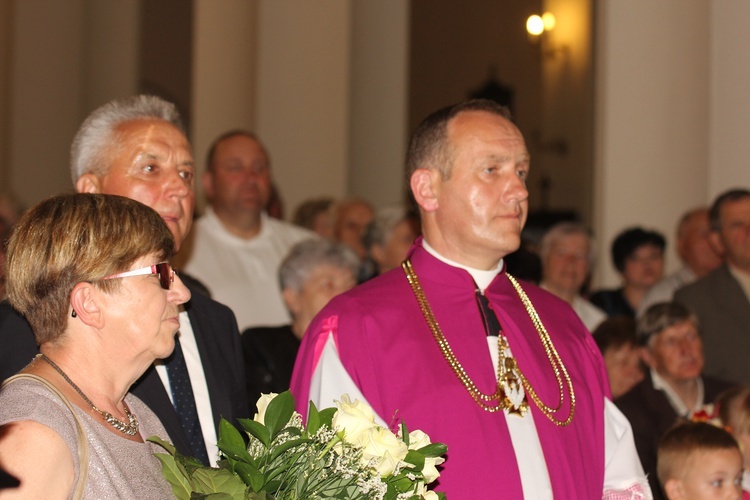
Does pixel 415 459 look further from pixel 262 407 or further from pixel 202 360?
pixel 202 360

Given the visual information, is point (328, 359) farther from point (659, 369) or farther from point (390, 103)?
point (390, 103)

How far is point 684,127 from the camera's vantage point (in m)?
7.79

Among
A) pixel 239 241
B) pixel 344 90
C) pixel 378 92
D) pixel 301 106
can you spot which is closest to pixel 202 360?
pixel 239 241

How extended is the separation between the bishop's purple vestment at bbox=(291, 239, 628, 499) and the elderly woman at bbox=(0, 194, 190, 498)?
87 centimetres

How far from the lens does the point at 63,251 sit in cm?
253

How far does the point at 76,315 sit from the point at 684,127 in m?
6.06

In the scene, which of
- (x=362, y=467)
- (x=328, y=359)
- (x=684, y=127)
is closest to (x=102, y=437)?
(x=362, y=467)

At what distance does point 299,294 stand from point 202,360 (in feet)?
6.20

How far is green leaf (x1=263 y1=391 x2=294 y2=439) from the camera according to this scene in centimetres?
251

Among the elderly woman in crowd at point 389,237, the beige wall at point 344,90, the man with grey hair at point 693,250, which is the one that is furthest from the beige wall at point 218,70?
the man with grey hair at point 693,250

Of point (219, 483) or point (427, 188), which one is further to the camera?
point (427, 188)

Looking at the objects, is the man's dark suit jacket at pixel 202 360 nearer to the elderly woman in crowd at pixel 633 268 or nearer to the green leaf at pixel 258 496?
the green leaf at pixel 258 496

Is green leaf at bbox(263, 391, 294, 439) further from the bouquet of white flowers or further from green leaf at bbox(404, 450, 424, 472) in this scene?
green leaf at bbox(404, 450, 424, 472)

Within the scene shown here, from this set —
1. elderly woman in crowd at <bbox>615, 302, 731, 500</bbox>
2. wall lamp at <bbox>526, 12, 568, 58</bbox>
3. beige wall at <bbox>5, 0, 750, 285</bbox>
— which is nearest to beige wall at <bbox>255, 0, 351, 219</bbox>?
beige wall at <bbox>5, 0, 750, 285</bbox>
